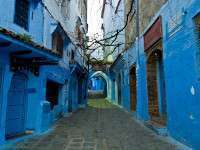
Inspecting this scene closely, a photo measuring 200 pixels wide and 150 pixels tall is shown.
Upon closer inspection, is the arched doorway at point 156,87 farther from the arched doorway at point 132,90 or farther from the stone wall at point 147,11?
the arched doorway at point 132,90

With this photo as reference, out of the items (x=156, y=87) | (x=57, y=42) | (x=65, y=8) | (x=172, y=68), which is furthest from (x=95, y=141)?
(x=65, y=8)

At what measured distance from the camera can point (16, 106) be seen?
768cm

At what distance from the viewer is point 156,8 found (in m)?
9.30

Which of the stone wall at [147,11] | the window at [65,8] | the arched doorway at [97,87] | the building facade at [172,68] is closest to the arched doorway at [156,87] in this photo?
the building facade at [172,68]

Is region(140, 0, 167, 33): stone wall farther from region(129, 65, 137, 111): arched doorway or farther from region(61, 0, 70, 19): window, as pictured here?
region(61, 0, 70, 19): window

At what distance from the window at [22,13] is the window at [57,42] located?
105 inches

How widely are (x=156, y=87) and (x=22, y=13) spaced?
21.4 ft

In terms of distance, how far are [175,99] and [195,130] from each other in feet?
4.96

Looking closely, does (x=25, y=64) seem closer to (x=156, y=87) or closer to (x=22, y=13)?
(x=22, y=13)

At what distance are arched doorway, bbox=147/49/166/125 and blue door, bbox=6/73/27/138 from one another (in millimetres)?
5538

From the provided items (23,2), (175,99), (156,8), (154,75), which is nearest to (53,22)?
(23,2)

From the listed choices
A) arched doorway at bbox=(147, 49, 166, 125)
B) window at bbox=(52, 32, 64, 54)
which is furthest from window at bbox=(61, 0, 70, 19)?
arched doorway at bbox=(147, 49, 166, 125)

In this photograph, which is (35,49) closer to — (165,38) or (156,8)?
(165,38)

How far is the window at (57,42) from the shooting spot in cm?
1088
